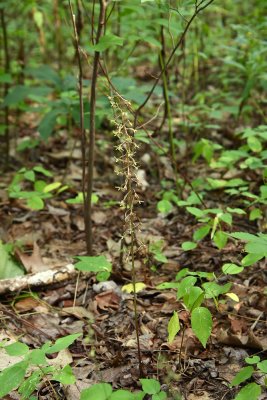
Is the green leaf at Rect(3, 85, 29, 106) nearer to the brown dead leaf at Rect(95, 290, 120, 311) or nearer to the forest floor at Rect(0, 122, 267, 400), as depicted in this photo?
the forest floor at Rect(0, 122, 267, 400)

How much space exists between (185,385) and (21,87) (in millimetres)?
2391

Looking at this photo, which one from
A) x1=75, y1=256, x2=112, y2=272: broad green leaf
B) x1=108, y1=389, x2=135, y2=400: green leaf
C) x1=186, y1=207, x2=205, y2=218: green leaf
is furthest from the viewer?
x1=186, y1=207, x2=205, y2=218: green leaf

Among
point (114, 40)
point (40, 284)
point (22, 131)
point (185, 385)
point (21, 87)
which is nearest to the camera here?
point (185, 385)

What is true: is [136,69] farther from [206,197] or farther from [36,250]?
[36,250]

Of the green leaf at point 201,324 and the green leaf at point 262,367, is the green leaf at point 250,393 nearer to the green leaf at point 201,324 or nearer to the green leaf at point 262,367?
the green leaf at point 262,367

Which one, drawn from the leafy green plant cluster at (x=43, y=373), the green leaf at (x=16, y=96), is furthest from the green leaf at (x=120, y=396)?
the green leaf at (x=16, y=96)

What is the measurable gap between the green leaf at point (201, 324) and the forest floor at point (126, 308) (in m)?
0.25

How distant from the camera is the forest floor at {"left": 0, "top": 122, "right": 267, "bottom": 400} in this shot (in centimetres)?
176

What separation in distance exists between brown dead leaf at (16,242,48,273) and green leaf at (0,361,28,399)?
99 centimetres

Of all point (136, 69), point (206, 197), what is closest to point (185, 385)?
point (206, 197)

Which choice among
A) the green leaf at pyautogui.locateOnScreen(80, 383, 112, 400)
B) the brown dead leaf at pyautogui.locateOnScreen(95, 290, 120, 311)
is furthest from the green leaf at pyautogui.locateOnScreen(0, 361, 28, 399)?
the brown dead leaf at pyautogui.locateOnScreen(95, 290, 120, 311)

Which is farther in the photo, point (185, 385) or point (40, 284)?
point (40, 284)

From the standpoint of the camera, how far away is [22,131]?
4.49 m

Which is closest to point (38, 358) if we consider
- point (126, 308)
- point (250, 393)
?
point (250, 393)
